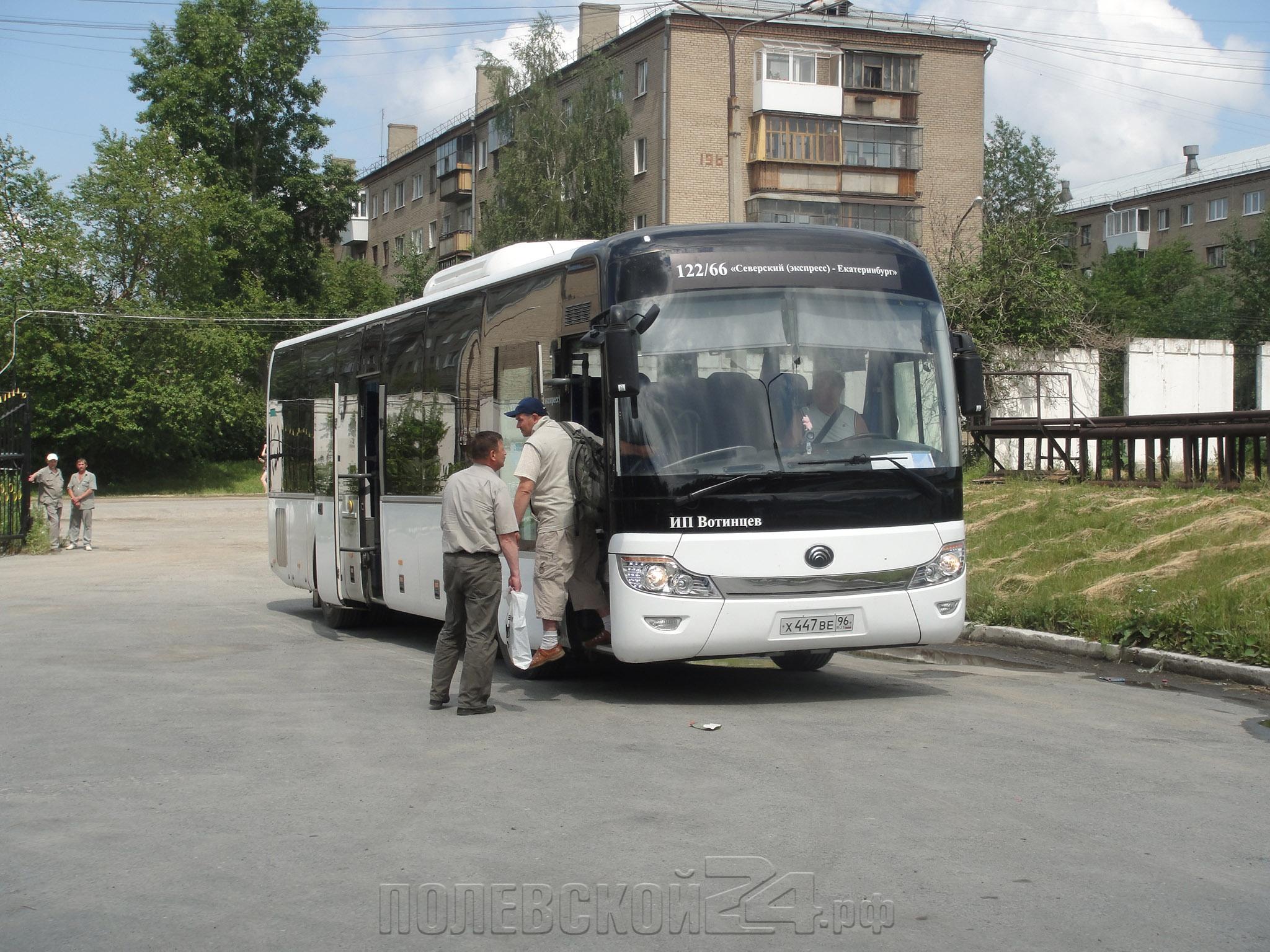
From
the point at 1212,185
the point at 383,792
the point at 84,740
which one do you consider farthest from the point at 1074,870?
the point at 1212,185

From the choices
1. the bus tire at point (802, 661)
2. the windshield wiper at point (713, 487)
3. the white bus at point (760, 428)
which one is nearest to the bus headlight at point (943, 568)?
the white bus at point (760, 428)

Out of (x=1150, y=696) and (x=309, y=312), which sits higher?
(x=309, y=312)

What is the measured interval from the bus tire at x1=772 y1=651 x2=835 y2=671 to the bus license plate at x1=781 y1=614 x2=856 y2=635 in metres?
1.89

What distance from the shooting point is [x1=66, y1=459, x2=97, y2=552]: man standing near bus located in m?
28.2

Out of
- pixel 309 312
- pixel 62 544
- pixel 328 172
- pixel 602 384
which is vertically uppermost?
pixel 328 172

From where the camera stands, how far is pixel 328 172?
62125 millimetres

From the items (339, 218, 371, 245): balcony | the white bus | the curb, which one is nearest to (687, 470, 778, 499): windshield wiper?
the white bus

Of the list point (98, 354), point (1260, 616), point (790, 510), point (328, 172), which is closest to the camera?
point (790, 510)

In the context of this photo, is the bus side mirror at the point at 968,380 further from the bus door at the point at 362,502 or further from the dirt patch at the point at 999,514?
the dirt patch at the point at 999,514

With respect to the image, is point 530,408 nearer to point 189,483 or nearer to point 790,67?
point 790,67

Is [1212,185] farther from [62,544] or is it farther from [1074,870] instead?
[1074,870]

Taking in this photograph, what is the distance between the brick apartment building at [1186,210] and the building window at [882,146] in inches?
1311

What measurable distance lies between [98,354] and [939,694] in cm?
5093

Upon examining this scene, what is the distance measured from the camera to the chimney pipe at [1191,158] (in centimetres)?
8924
